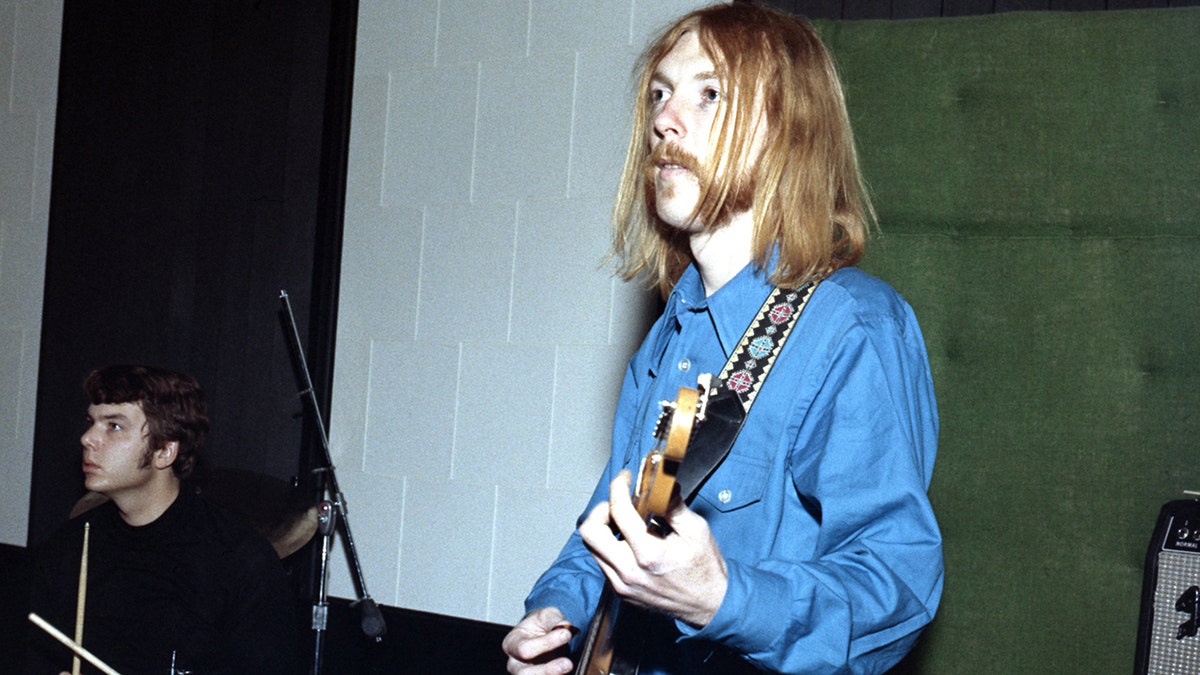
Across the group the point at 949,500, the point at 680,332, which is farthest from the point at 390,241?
the point at 680,332

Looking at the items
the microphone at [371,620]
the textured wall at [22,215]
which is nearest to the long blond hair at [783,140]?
the microphone at [371,620]

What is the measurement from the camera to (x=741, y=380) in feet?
4.12

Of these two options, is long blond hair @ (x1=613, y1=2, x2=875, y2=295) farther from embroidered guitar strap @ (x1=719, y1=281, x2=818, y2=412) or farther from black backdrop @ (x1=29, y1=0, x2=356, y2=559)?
black backdrop @ (x1=29, y1=0, x2=356, y2=559)

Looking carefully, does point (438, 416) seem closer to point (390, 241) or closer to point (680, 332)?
point (390, 241)

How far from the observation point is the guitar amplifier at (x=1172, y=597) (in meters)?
1.89

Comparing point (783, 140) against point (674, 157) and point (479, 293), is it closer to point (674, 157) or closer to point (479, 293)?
point (674, 157)

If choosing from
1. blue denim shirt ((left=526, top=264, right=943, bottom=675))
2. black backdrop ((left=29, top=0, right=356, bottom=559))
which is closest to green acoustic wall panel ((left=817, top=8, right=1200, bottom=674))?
blue denim shirt ((left=526, top=264, right=943, bottom=675))

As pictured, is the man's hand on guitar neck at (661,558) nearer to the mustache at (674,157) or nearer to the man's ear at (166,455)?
the mustache at (674,157)

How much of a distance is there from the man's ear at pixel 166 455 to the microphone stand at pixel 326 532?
38 cm

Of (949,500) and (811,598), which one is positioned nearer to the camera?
(811,598)

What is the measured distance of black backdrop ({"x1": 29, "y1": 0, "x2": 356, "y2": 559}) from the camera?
3.44 meters

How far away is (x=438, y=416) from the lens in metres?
3.22

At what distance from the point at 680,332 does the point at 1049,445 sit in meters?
1.13

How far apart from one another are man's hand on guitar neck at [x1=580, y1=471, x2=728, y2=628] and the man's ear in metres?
2.22
